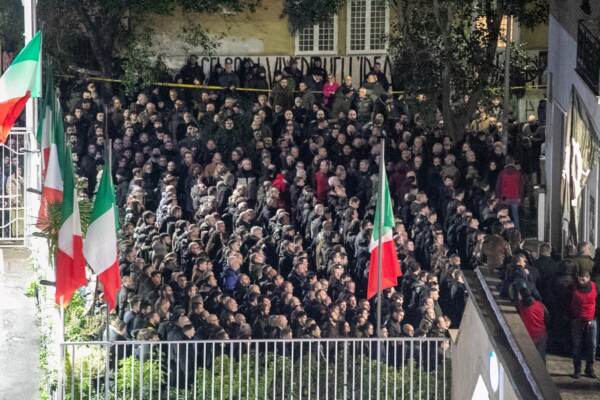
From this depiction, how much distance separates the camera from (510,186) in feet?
95.3

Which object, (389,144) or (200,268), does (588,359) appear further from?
(389,144)

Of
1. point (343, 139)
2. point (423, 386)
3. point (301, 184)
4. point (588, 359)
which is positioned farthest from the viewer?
point (343, 139)

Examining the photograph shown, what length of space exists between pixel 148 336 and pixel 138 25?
20.5 metres

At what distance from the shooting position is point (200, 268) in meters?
23.6

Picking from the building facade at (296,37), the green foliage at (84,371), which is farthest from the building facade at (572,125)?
the building facade at (296,37)

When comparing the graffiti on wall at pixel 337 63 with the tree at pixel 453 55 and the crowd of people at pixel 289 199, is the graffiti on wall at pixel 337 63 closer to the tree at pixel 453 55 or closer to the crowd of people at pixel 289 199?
the crowd of people at pixel 289 199

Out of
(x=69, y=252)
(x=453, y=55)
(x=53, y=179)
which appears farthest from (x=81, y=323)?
(x=453, y=55)

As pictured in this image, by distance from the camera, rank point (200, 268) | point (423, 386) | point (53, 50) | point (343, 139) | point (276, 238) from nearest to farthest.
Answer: point (423, 386)
point (200, 268)
point (276, 238)
point (343, 139)
point (53, 50)

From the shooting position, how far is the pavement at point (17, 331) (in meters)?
21.6

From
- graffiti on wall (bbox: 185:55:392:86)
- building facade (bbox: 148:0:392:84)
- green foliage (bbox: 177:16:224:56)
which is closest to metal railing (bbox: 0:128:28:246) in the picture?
green foliage (bbox: 177:16:224:56)

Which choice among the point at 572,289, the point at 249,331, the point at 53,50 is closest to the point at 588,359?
the point at 572,289

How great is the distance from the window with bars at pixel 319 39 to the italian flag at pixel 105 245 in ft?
71.1

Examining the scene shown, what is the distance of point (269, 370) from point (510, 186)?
9.72 metres

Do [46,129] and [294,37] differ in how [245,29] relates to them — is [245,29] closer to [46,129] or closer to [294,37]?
[294,37]
